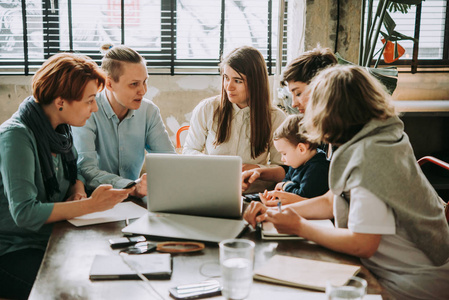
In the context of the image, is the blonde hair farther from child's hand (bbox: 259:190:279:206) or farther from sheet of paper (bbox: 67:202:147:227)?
sheet of paper (bbox: 67:202:147:227)

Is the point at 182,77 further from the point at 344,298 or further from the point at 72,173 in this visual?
the point at 344,298

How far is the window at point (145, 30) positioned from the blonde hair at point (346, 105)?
284 cm

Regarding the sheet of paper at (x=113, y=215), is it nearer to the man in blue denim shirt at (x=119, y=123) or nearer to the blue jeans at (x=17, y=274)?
the blue jeans at (x=17, y=274)

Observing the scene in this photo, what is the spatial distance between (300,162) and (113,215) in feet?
2.73

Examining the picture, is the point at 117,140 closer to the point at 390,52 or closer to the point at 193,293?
the point at 193,293

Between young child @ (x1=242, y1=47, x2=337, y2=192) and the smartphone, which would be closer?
the smartphone

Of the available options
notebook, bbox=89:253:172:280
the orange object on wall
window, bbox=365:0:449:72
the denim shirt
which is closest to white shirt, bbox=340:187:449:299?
notebook, bbox=89:253:172:280

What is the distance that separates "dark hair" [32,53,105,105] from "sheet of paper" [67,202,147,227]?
481 millimetres

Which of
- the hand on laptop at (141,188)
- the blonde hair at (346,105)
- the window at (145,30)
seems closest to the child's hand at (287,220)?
the blonde hair at (346,105)

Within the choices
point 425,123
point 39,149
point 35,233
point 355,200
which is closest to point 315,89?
point 355,200

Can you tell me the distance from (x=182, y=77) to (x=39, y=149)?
2438 millimetres

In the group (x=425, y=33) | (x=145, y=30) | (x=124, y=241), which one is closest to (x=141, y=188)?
(x=124, y=241)

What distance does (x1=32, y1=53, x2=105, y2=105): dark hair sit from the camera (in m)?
1.74

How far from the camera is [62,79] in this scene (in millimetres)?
1750
